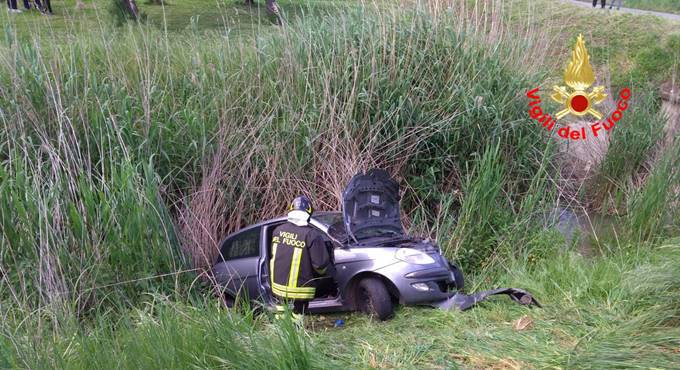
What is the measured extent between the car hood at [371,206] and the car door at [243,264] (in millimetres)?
996

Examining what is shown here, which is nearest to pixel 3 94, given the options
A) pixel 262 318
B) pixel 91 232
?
pixel 91 232

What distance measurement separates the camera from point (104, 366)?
416cm

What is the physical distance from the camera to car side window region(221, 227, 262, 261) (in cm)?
708

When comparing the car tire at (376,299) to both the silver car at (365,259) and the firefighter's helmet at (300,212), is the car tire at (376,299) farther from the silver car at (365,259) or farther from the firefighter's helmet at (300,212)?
the firefighter's helmet at (300,212)

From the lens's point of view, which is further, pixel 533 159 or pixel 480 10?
pixel 480 10

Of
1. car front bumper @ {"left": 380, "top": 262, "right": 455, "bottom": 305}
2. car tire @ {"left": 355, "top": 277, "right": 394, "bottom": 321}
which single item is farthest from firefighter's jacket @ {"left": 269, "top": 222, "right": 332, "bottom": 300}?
car front bumper @ {"left": 380, "top": 262, "right": 455, "bottom": 305}

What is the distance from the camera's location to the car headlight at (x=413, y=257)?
641 cm

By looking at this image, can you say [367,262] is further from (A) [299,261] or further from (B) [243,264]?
(B) [243,264]

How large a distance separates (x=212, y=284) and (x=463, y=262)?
2.88m

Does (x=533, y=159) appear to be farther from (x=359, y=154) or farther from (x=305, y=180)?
(x=305, y=180)

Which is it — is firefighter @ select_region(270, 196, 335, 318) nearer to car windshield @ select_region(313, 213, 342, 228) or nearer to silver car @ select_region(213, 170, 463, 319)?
silver car @ select_region(213, 170, 463, 319)

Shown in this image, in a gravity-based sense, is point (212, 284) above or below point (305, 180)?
below

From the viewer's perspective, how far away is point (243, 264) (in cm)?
709

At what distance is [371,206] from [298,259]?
135cm
